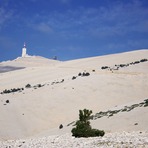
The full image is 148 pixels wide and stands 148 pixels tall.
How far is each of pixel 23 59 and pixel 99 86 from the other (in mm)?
112326

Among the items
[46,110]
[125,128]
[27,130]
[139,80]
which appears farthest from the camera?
[139,80]

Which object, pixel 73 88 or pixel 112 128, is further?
pixel 73 88

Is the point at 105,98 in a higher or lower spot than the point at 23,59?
lower

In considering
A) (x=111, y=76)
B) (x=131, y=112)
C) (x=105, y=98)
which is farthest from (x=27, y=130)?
(x=111, y=76)

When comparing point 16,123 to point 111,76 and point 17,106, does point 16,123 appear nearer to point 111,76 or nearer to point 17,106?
point 17,106

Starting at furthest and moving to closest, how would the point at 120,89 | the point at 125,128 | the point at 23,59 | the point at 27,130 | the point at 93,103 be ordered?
the point at 23,59, the point at 120,89, the point at 93,103, the point at 27,130, the point at 125,128

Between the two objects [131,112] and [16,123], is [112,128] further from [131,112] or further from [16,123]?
[16,123]

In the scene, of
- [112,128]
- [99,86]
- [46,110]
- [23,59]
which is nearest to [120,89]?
[99,86]

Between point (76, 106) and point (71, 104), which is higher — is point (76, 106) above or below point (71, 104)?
below

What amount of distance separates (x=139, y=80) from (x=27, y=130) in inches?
1403

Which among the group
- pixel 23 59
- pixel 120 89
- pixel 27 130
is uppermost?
pixel 23 59

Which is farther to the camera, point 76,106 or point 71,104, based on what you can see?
point 71,104

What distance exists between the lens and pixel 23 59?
174 meters

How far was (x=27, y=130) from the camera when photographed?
41250 mm
